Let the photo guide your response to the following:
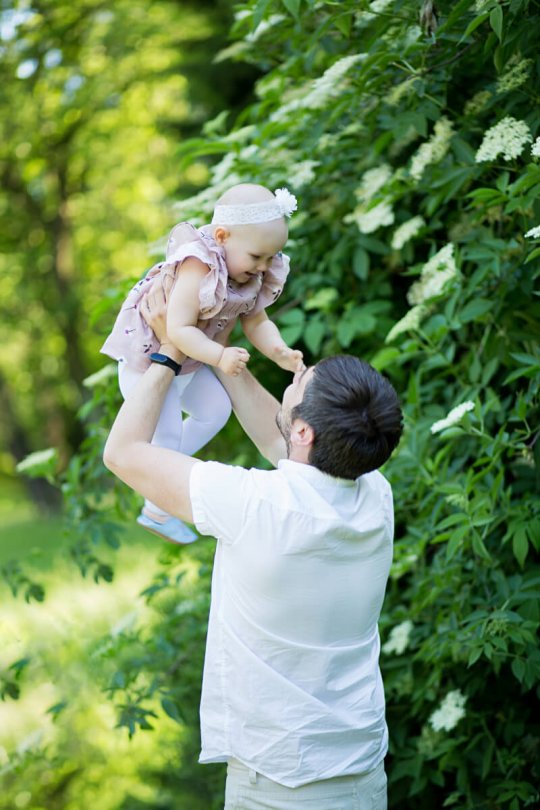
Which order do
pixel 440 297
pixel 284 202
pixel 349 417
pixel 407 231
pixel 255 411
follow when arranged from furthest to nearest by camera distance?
pixel 407 231 < pixel 440 297 < pixel 255 411 < pixel 284 202 < pixel 349 417

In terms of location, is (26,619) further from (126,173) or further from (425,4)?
(126,173)

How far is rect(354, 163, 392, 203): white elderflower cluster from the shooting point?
111 inches

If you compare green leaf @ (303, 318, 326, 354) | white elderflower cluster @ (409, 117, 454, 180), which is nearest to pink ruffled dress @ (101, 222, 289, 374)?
white elderflower cluster @ (409, 117, 454, 180)

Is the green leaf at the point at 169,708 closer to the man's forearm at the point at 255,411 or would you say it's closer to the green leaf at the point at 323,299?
the man's forearm at the point at 255,411

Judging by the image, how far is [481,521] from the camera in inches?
90.0

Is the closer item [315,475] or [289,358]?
[315,475]

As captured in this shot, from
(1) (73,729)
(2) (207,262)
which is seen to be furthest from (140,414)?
(1) (73,729)

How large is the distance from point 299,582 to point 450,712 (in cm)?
106

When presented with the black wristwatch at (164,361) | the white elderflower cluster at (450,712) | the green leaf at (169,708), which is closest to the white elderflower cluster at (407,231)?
the black wristwatch at (164,361)

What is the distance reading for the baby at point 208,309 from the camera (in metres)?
1.91

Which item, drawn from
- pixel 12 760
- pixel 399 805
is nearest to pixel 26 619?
pixel 12 760

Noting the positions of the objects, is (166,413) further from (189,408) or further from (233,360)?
(233,360)

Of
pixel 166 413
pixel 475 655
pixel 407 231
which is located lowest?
pixel 475 655

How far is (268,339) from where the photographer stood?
215cm
